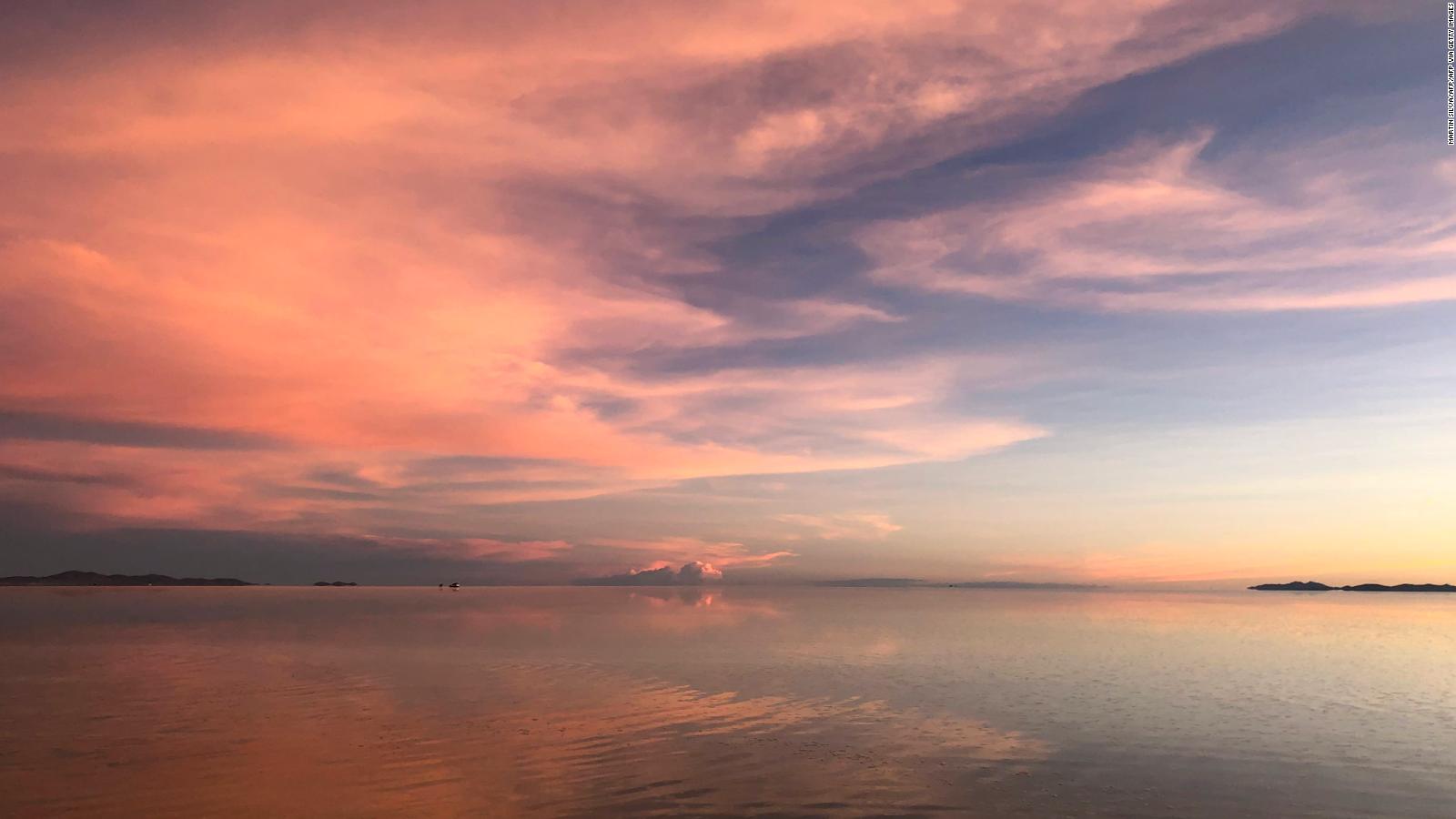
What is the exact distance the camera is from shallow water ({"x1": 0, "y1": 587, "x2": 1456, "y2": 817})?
25.4 metres

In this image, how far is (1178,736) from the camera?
35.0 meters

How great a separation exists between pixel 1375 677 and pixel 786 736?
43909 millimetres

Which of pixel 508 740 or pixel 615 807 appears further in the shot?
pixel 508 740

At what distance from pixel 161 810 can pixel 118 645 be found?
2395 inches

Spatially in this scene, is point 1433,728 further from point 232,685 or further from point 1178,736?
point 232,685

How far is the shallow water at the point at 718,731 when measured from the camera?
2536 centimetres

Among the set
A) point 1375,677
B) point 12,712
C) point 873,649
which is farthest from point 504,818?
point 1375,677

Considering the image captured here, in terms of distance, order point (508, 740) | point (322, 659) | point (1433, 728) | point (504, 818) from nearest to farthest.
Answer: point (504, 818) → point (508, 740) → point (1433, 728) → point (322, 659)

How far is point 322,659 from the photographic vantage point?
6047 cm

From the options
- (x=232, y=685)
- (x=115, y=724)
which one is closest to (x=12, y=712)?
(x=115, y=724)

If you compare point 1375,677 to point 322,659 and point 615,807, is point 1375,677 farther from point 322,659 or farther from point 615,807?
point 322,659

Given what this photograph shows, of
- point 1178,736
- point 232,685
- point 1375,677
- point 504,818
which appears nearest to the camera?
point 504,818

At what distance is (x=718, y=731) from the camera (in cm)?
3531

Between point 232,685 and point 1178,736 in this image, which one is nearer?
point 1178,736
